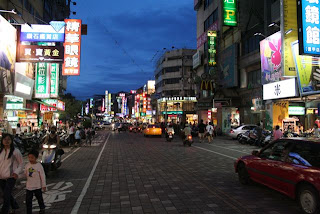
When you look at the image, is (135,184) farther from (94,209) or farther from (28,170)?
(28,170)

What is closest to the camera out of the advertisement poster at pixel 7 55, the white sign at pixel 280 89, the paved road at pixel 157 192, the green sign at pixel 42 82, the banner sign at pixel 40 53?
the paved road at pixel 157 192

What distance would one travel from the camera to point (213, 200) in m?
6.49

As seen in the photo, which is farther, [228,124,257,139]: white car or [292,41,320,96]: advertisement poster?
[228,124,257,139]: white car

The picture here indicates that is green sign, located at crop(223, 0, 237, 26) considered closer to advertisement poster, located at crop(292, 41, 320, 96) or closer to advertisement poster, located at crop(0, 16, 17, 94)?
advertisement poster, located at crop(292, 41, 320, 96)

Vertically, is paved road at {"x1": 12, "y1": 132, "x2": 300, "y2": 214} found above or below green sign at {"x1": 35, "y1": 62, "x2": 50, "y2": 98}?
below

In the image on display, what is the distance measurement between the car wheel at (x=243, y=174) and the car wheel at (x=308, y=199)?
2.34 meters

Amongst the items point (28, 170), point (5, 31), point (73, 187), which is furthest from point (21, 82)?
point (28, 170)

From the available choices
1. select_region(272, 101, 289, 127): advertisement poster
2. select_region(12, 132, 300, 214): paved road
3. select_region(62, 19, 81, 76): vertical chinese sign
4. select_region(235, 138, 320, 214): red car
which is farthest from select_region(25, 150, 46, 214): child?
select_region(272, 101, 289, 127): advertisement poster

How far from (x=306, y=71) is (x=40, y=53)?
58.8ft

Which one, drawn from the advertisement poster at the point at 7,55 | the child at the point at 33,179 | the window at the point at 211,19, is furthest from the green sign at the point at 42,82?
the window at the point at 211,19

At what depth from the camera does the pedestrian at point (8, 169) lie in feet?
17.5

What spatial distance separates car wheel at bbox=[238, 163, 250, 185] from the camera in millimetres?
7979

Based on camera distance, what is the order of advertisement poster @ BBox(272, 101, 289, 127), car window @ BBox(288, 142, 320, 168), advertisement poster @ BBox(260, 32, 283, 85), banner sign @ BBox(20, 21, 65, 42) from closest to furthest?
car window @ BBox(288, 142, 320, 168) → banner sign @ BBox(20, 21, 65, 42) → advertisement poster @ BBox(260, 32, 283, 85) → advertisement poster @ BBox(272, 101, 289, 127)

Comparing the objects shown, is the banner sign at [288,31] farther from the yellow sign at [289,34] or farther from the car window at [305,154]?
the car window at [305,154]
